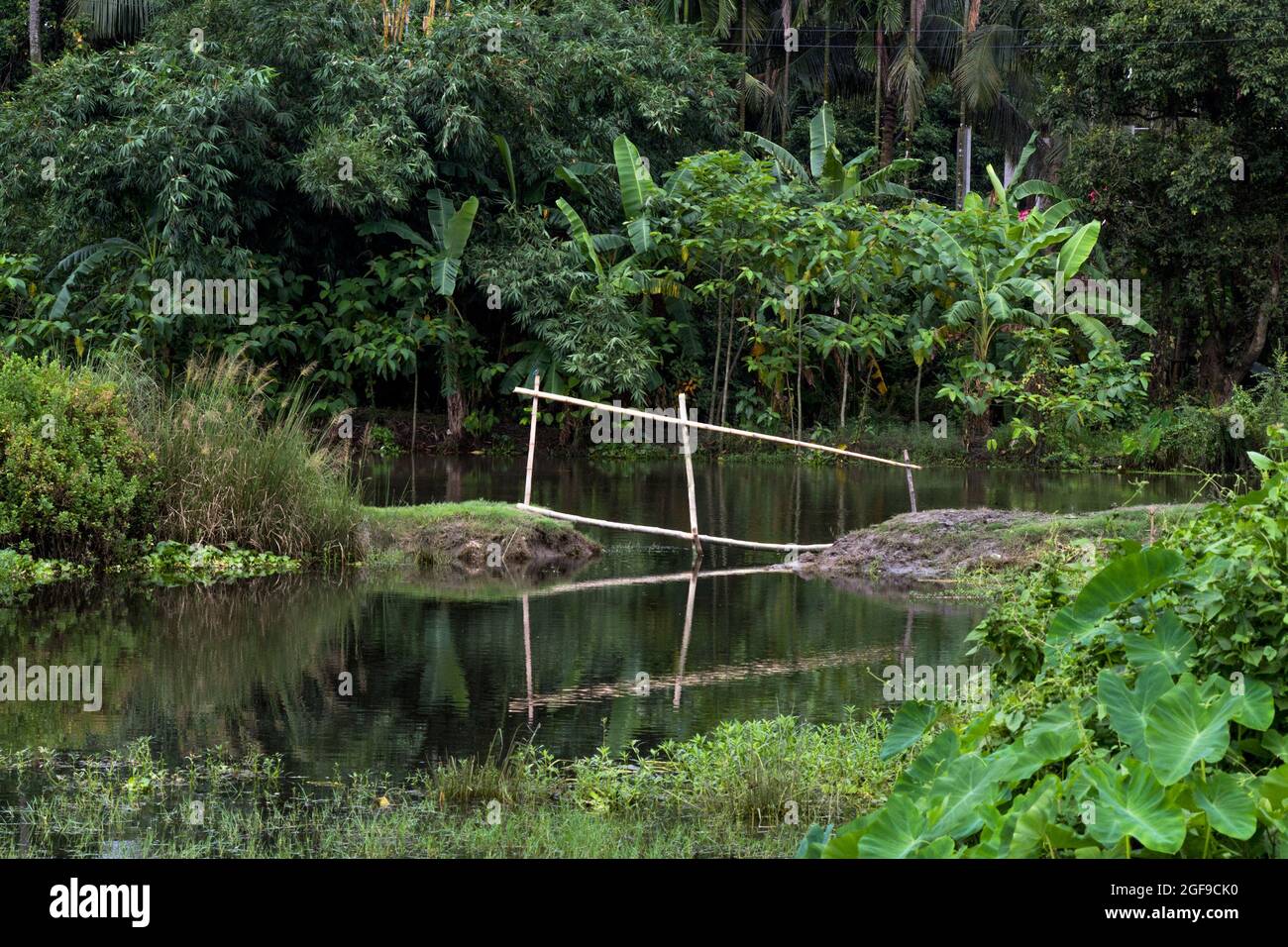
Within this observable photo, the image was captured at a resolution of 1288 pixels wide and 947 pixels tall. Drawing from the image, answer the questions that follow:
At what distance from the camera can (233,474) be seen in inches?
501

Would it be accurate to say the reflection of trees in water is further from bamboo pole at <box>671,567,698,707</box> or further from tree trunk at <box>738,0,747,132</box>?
tree trunk at <box>738,0,747,132</box>

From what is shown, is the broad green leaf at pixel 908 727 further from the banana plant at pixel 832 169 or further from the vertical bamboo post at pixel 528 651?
the banana plant at pixel 832 169

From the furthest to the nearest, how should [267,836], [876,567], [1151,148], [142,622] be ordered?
[1151,148] → [876,567] → [142,622] → [267,836]

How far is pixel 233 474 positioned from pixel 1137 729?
10070 mm

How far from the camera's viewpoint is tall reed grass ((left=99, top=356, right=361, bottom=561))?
1257cm

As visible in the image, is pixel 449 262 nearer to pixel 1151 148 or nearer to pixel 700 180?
pixel 700 180

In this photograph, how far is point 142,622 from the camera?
425 inches

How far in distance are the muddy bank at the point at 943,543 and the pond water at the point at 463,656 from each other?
66 cm

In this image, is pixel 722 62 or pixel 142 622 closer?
pixel 142 622

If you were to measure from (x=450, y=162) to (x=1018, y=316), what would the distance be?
9.33 meters

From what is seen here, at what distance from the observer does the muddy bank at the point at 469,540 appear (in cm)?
1373

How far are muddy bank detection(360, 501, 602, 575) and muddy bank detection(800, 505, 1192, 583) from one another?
7.78 feet
